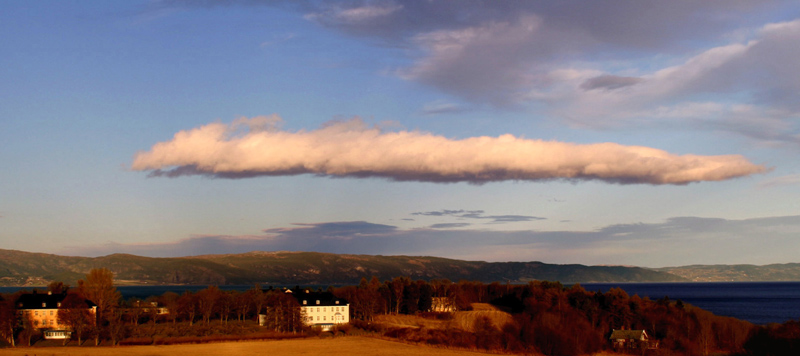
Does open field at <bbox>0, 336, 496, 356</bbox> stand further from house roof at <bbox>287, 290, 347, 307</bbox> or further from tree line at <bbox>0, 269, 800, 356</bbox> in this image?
house roof at <bbox>287, 290, 347, 307</bbox>

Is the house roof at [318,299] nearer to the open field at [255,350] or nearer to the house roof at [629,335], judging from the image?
the open field at [255,350]

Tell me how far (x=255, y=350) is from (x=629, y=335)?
54946mm

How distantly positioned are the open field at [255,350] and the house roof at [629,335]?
2510 centimetres

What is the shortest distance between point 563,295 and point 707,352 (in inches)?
1620

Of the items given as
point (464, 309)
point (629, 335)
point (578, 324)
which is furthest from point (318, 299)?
point (629, 335)

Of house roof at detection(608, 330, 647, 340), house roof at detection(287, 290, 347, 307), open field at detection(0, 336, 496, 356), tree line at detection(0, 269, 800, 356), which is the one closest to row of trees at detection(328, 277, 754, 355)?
tree line at detection(0, 269, 800, 356)

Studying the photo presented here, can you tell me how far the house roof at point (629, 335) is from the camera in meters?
95.9

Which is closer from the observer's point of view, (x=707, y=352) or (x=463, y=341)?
(x=707, y=352)

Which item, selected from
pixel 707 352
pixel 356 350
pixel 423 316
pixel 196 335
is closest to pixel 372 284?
pixel 423 316

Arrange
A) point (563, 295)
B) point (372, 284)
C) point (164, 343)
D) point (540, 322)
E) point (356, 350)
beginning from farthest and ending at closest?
point (372, 284) < point (563, 295) < point (540, 322) < point (164, 343) < point (356, 350)

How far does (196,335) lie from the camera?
104312mm

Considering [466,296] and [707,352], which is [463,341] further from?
[466,296]

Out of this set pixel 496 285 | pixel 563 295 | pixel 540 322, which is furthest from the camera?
pixel 496 285

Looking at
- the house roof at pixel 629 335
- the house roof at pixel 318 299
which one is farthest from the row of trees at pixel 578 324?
the house roof at pixel 318 299
